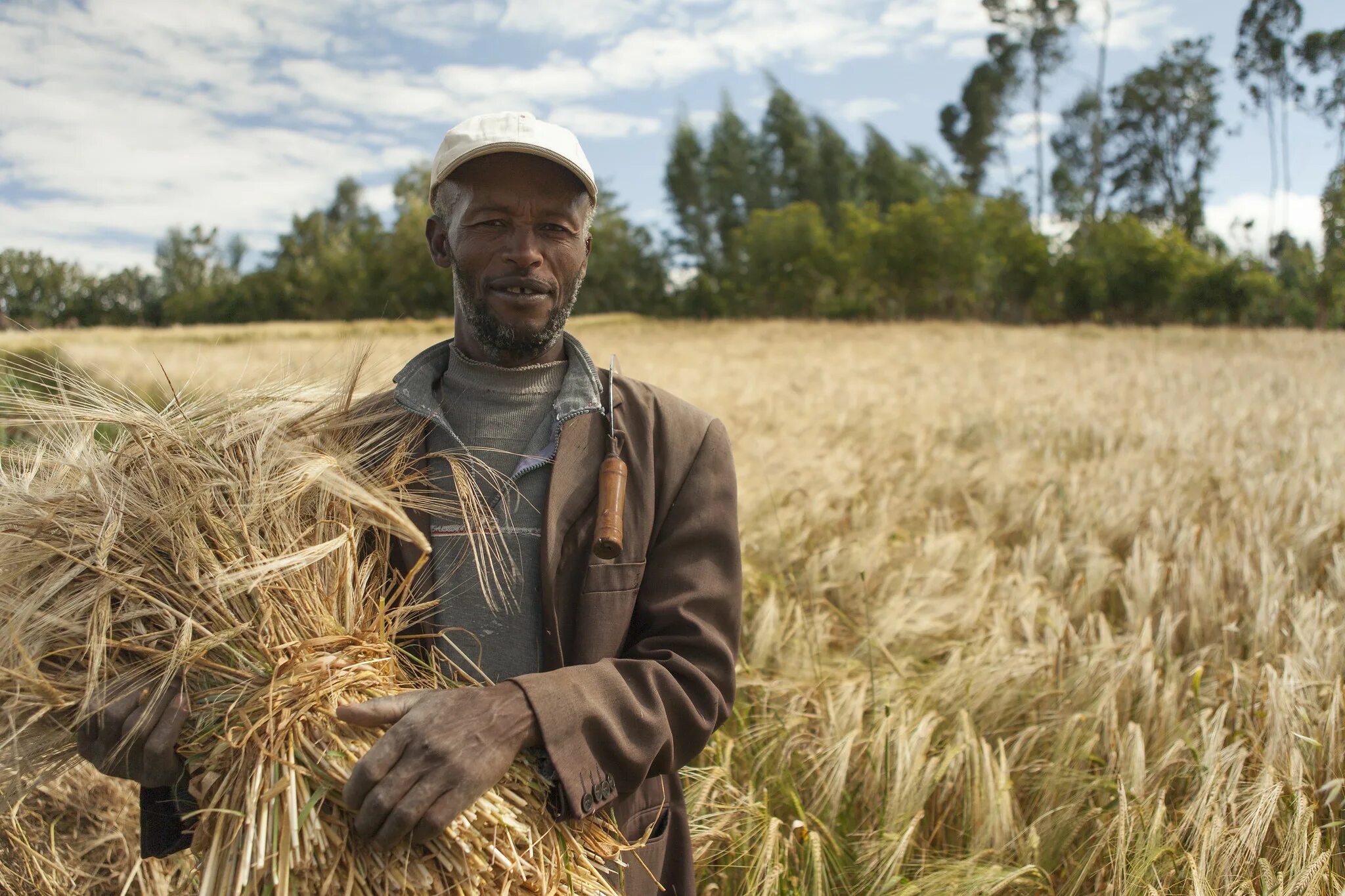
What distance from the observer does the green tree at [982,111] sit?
49.3 m

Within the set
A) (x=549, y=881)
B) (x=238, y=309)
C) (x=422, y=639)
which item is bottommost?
(x=549, y=881)

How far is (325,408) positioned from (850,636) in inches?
92.4

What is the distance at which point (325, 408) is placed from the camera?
164 cm

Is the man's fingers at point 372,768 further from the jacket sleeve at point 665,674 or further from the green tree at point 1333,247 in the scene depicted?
the green tree at point 1333,247

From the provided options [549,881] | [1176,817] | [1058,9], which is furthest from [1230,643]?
[1058,9]

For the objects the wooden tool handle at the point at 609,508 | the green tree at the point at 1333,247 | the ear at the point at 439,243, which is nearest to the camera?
the wooden tool handle at the point at 609,508

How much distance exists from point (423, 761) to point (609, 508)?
1.71 ft

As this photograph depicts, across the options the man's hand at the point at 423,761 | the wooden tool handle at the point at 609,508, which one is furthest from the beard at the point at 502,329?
the man's hand at the point at 423,761

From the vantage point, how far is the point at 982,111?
50750 mm

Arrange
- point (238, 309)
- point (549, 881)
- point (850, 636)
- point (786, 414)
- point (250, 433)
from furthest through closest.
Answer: point (238, 309)
point (786, 414)
point (850, 636)
point (250, 433)
point (549, 881)

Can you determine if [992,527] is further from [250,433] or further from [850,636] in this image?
[250,433]

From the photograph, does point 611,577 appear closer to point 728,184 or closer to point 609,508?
point 609,508

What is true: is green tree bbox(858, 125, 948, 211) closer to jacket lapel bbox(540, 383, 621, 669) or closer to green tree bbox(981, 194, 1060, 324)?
green tree bbox(981, 194, 1060, 324)

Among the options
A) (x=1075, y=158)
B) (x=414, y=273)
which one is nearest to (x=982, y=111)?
(x=1075, y=158)
